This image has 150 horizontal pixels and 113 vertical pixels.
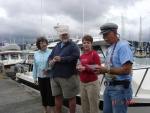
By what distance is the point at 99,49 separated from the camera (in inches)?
251

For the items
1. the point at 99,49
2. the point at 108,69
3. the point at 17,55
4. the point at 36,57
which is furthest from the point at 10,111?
the point at 17,55

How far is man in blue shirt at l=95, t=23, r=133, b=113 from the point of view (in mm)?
2502

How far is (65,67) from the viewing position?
3883 millimetres

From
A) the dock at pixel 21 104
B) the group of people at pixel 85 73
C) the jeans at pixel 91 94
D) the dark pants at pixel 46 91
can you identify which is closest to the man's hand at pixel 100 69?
the group of people at pixel 85 73

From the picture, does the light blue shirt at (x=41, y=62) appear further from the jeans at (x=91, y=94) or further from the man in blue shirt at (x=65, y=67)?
the jeans at (x=91, y=94)

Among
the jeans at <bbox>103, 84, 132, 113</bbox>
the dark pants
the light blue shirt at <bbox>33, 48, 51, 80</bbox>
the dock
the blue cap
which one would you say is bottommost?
the dock

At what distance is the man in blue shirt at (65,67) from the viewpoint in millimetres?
3855

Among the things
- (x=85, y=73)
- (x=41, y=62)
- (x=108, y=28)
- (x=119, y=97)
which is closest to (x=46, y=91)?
(x=41, y=62)

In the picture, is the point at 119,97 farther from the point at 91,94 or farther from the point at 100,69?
the point at 91,94

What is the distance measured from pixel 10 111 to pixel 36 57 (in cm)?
147

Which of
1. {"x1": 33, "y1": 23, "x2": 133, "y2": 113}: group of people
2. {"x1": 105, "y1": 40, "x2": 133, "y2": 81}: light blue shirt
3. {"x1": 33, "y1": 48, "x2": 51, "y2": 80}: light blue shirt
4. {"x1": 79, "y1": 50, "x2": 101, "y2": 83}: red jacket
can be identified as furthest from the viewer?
{"x1": 33, "y1": 48, "x2": 51, "y2": 80}: light blue shirt

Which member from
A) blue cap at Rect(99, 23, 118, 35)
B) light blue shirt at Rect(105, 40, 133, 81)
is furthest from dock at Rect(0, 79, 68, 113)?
blue cap at Rect(99, 23, 118, 35)

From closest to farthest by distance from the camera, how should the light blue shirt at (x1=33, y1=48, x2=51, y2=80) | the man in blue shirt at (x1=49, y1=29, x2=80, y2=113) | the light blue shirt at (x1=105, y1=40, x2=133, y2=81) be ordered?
the light blue shirt at (x1=105, y1=40, x2=133, y2=81) < the man in blue shirt at (x1=49, y1=29, x2=80, y2=113) < the light blue shirt at (x1=33, y1=48, x2=51, y2=80)

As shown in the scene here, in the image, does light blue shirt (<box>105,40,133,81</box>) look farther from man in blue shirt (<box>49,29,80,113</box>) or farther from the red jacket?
man in blue shirt (<box>49,29,80,113</box>)
